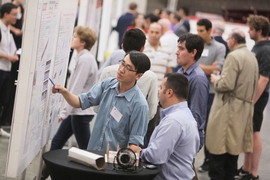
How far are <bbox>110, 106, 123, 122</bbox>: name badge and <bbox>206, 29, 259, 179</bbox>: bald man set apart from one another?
1.99 meters

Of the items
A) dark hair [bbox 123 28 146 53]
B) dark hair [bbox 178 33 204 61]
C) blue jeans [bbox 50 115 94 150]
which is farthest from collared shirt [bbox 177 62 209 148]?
blue jeans [bbox 50 115 94 150]

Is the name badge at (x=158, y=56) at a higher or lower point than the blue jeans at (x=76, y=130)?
higher

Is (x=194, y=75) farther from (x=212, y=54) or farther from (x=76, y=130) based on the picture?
(x=212, y=54)

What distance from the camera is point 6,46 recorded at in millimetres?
6922

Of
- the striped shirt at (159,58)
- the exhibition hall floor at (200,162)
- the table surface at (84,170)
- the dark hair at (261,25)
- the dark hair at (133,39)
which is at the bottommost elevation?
the exhibition hall floor at (200,162)

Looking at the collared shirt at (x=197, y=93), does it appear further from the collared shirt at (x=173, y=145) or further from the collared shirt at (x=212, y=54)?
the collared shirt at (x=212, y=54)

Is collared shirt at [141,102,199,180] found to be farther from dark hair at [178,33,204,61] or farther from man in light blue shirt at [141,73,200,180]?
dark hair at [178,33,204,61]

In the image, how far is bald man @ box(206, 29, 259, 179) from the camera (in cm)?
574

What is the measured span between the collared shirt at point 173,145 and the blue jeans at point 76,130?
184cm

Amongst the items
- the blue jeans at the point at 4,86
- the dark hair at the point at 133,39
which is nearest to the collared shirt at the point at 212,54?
the dark hair at the point at 133,39

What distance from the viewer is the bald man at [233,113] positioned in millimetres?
5738

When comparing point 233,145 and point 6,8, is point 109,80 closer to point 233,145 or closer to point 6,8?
point 233,145

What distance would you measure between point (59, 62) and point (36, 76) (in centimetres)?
81

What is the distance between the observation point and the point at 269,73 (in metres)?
6.22
